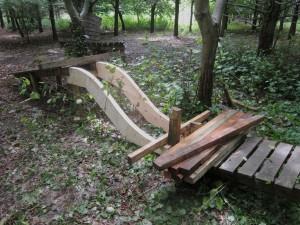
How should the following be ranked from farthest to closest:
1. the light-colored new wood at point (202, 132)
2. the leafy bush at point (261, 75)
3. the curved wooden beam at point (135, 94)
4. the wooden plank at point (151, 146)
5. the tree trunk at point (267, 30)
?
the tree trunk at point (267, 30) < the leafy bush at point (261, 75) < the curved wooden beam at point (135, 94) < the light-colored new wood at point (202, 132) < the wooden plank at point (151, 146)

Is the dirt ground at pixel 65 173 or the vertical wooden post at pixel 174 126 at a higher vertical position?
the vertical wooden post at pixel 174 126

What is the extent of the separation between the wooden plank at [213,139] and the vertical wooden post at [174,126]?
0.78 feet

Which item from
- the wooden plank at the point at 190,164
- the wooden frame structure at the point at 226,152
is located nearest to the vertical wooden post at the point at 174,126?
the wooden frame structure at the point at 226,152

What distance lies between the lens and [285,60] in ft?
20.8

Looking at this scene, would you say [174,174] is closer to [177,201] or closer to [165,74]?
[177,201]

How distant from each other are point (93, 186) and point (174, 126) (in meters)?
1.22

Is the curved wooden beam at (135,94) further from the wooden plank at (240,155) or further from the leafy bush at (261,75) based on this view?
the leafy bush at (261,75)

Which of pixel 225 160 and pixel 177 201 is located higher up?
pixel 225 160

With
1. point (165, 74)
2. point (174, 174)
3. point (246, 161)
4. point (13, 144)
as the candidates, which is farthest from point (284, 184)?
point (165, 74)

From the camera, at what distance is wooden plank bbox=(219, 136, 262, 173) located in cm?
298

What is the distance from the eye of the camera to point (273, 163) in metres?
3.01

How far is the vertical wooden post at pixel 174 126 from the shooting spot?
9.98 feet

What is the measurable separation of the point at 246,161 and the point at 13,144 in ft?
11.4

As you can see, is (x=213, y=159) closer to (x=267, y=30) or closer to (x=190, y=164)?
(x=190, y=164)
